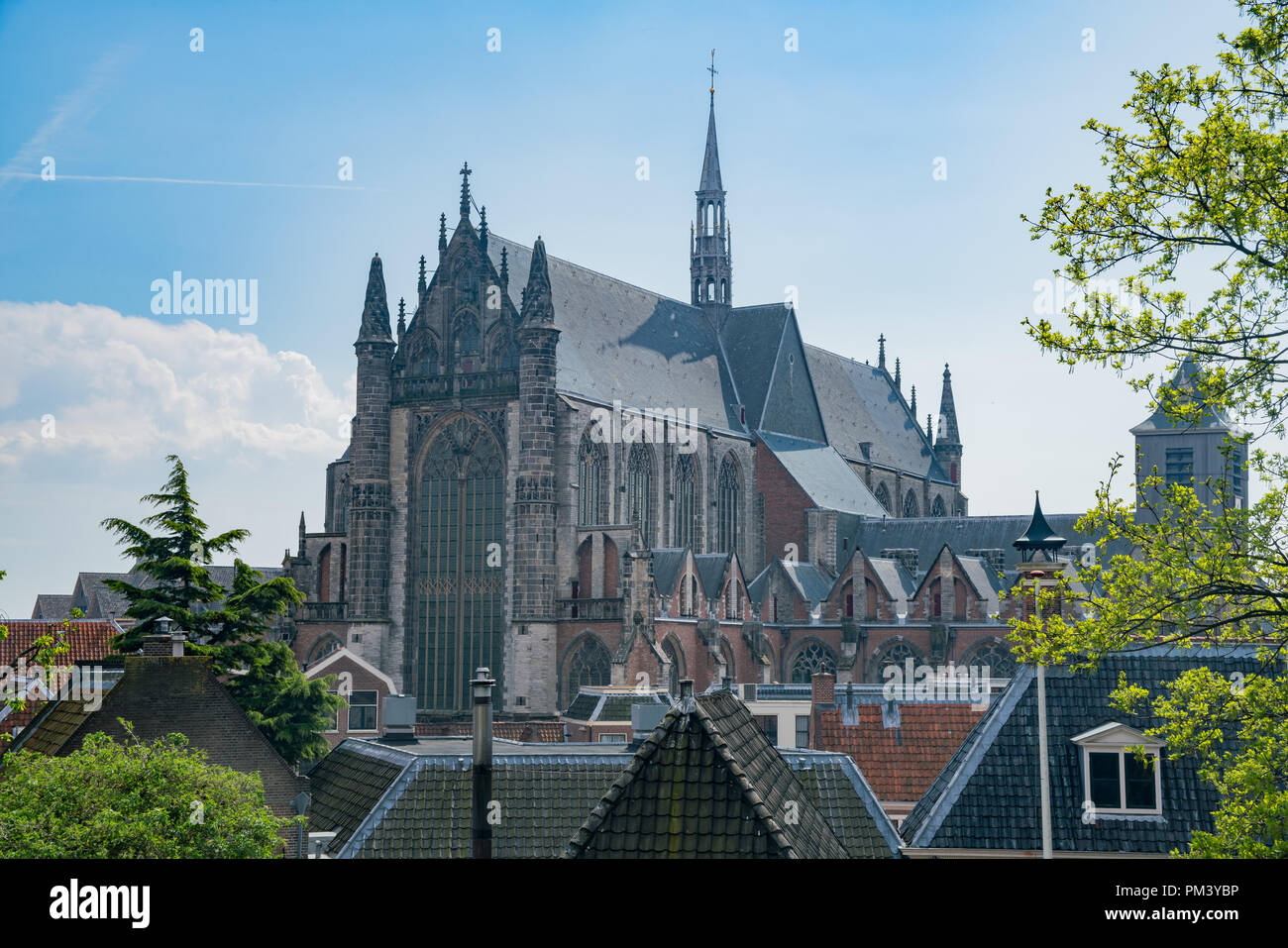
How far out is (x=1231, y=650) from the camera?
66.9 feet

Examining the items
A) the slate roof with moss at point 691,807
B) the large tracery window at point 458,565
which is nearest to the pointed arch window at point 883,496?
the large tracery window at point 458,565

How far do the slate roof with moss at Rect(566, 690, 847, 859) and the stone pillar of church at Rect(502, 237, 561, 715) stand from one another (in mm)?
42693

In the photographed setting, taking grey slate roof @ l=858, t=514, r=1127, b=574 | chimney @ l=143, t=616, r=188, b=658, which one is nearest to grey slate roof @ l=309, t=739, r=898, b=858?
chimney @ l=143, t=616, r=188, b=658

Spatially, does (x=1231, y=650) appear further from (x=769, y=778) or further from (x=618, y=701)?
(x=618, y=701)

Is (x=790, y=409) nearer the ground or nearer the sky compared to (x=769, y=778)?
nearer the sky

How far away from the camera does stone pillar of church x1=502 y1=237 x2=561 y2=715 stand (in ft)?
185

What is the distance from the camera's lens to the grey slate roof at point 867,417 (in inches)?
3408

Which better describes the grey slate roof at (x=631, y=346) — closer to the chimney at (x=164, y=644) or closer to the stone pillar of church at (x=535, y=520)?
the stone pillar of church at (x=535, y=520)

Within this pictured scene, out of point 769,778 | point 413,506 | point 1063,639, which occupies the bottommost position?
point 769,778

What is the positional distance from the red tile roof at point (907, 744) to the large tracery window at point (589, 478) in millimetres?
31196

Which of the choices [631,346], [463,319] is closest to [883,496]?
[631,346]

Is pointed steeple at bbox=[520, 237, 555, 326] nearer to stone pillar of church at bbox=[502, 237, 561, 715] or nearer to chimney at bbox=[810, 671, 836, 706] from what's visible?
stone pillar of church at bbox=[502, 237, 561, 715]
